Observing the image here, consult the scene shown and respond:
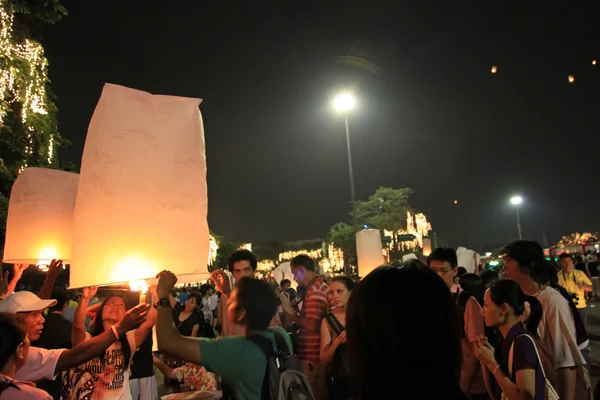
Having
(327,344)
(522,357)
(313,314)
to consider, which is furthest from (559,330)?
(313,314)

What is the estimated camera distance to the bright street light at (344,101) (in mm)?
18719

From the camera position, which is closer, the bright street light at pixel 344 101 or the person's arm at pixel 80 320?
the person's arm at pixel 80 320

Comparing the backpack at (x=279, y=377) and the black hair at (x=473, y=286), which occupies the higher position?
the black hair at (x=473, y=286)

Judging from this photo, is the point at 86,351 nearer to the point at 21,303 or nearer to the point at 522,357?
the point at 21,303

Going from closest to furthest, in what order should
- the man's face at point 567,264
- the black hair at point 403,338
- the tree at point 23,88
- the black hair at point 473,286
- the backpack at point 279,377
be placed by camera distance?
the black hair at point 403,338 < the backpack at point 279,377 < the black hair at point 473,286 < the man's face at point 567,264 < the tree at point 23,88

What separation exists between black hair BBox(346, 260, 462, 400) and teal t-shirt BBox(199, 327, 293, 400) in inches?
53.1

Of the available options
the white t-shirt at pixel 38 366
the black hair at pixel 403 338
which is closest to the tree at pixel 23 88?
the white t-shirt at pixel 38 366

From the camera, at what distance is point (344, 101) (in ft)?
61.6

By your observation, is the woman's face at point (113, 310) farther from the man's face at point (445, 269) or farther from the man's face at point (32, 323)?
the man's face at point (445, 269)

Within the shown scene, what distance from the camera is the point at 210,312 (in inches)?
638

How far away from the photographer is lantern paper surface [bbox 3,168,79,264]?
433 cm

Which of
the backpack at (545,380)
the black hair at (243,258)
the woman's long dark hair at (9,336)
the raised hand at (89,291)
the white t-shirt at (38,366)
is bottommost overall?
the backpack at (545,380)

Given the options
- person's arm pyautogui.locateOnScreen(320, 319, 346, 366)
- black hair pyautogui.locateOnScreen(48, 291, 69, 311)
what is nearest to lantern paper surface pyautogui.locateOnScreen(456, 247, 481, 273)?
person's arm pyautogui.locateOnScreen(320, 319, 346, 366)

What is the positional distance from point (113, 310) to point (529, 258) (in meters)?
4.03
